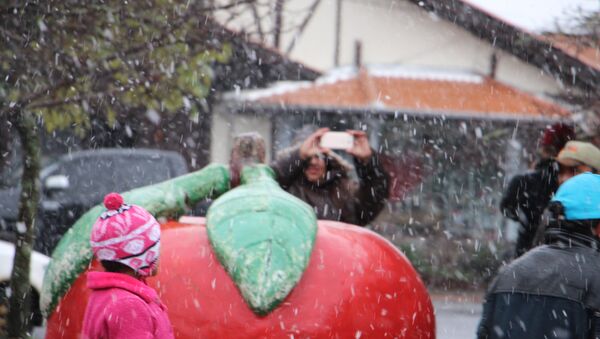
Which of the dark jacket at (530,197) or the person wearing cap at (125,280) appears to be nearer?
the person wearing cap at (125,280)

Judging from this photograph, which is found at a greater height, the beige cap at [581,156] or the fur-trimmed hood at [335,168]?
the beige cap at [581,156]

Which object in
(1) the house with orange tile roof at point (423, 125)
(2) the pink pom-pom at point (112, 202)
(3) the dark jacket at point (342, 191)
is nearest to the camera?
(2) the pink pom-pom at point (112, 202)

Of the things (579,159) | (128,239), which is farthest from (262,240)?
(579,159)

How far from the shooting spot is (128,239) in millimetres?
3533

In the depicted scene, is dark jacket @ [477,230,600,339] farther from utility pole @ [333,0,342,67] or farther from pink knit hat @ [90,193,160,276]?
utility pole @ [333,0,342,67]

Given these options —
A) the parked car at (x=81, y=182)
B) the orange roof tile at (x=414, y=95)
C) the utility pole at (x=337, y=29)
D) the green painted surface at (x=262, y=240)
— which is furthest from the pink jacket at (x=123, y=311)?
the utility pole at (x=337, y=29)

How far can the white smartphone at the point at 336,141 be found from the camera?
5.57 metres

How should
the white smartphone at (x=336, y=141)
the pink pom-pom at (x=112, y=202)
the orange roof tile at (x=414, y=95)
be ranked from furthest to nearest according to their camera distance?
1. the orange roof tile at (x=414, y=95)
2. the white smartphone at (x=336, y=141)
3. the pink pom-pom at (x=112, y=202)

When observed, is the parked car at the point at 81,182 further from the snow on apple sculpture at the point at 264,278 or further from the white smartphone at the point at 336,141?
the snow on apple sculpture at the point at 264,278

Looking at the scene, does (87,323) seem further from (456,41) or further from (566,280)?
(456,41)

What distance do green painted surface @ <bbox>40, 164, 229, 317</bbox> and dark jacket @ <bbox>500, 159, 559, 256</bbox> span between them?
3.22 meters

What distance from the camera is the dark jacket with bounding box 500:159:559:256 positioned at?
283 inches

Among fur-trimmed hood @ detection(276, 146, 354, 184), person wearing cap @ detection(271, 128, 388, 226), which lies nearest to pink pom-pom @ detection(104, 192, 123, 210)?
person wearing cap @ detection(271, 128, 388, 226)

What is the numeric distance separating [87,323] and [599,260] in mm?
1751
